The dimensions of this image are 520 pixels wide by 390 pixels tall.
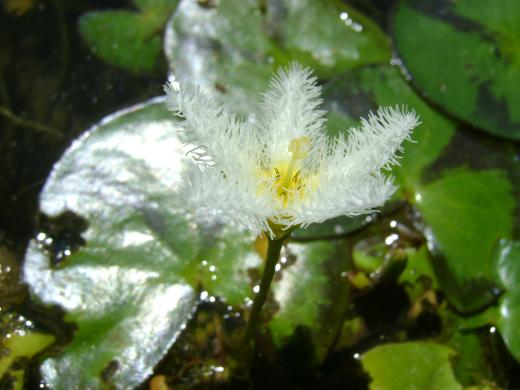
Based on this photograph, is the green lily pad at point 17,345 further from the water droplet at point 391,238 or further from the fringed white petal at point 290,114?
the water droplet at point 391,238

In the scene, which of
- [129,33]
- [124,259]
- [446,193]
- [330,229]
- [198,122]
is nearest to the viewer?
[198,122]

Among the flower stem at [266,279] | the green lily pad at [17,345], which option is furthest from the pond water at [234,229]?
the flower stem at [266,279]

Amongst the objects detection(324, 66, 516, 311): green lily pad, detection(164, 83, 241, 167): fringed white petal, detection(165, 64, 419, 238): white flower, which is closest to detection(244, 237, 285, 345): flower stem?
detection(165, 64, 419, 238): white flower

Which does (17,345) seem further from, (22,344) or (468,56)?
(468,56)

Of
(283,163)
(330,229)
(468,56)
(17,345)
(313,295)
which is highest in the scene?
(468,56)

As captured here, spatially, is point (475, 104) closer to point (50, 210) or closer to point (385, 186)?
point (385, 186)

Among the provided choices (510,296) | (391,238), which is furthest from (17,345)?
(510,296)
